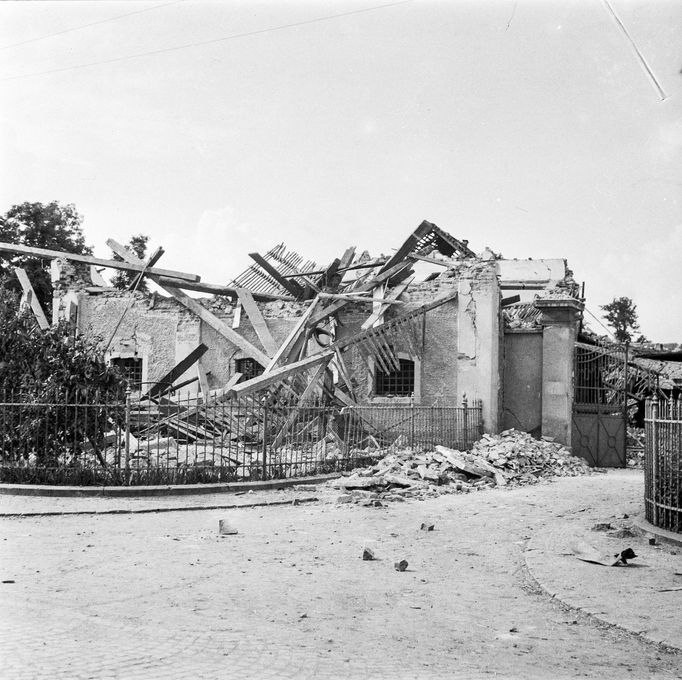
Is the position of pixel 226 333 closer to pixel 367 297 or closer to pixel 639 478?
pixel 367 297

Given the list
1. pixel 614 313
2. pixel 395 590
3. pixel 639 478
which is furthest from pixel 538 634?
pixel 614 313

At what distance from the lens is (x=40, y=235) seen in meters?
32.0

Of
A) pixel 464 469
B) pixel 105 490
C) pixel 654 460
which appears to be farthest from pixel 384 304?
pixel 654 460

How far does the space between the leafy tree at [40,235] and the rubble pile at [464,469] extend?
724 inches

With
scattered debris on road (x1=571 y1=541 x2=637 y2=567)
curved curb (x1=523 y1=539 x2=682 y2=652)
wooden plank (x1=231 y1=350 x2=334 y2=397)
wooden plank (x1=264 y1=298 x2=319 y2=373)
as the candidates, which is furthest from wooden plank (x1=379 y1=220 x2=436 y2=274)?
curved curb (x1=523 y1=539 x2=682 y2=652)

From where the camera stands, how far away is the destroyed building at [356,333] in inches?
803

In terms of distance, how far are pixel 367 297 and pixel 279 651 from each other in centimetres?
1682

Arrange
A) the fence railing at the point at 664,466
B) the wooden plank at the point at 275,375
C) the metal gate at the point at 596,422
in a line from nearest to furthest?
the fence railing at the point at 664,466 → the wooden plank at the point at 275,375 → the metal gate at the point at 596,422

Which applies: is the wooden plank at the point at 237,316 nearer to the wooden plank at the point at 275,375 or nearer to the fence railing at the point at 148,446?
the wooden plank at the point at 275,375

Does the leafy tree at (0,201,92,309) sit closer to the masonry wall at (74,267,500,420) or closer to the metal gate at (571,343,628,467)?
the masonry wall at (74,267,500,420)

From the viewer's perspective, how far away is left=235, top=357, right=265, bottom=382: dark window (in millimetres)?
22781

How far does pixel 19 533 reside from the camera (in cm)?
916

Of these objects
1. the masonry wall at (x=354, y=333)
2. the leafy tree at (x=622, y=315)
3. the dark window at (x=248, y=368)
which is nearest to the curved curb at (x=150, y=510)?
the masonry wall at (x=354, y=333)

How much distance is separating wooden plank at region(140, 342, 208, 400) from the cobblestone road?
12.3 m
